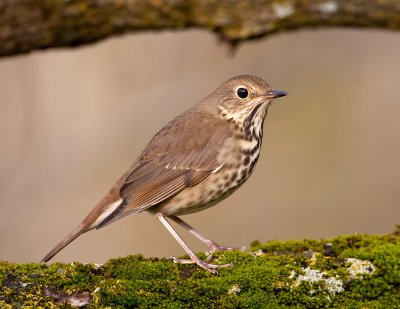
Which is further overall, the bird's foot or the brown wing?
the brown wing

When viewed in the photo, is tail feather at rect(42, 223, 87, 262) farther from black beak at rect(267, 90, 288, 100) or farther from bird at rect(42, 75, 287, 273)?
black beak at rect(267, 90, 288, 100)

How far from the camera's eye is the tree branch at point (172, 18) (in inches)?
243

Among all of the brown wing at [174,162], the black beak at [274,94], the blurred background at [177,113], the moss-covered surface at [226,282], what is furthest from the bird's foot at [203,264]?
the blurred background at [177,113]

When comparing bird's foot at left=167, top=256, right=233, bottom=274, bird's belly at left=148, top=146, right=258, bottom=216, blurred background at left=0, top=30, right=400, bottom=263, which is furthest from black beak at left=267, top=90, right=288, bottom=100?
blurred background at left=0, top=30, right=400, bottom=263

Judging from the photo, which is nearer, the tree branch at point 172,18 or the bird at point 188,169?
the bird at point 188,169

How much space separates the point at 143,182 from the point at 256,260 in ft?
3.88

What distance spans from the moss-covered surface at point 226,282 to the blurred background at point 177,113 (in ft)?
12.8

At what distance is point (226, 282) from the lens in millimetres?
4836

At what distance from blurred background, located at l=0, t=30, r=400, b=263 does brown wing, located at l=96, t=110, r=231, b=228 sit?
2629 mm

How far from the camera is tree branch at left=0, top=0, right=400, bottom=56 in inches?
243

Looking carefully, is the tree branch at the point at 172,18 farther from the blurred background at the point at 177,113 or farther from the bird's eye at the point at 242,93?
the blurred background at the point at 177,113

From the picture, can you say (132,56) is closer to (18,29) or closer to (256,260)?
(18,29)

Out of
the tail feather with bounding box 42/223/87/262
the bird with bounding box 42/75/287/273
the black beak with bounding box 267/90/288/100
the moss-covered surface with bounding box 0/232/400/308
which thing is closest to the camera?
the moss-covered surface with bounding box 0/232/400/308

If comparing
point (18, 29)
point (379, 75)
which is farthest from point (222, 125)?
point (379, 75)
